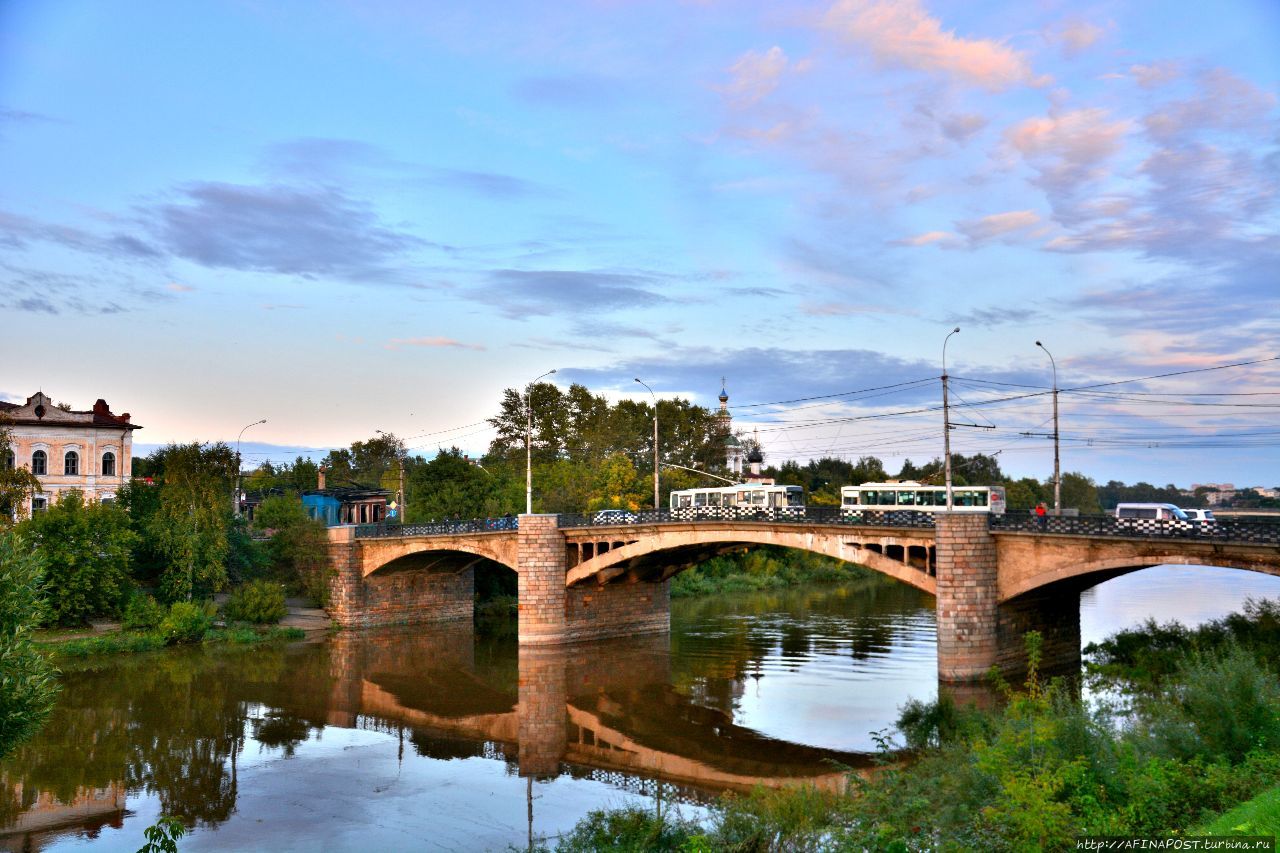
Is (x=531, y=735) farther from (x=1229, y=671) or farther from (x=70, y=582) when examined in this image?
(x=70, y=582)

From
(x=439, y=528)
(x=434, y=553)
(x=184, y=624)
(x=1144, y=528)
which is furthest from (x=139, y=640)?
(x=1144, y=528)

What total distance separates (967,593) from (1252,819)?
2394 centimetres

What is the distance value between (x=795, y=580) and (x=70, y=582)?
168 ft

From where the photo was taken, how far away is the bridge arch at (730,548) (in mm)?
40438

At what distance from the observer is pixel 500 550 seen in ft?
184

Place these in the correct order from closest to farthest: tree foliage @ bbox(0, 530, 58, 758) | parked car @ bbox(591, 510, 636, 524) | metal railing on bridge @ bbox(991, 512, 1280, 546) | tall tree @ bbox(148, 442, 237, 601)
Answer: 1. tree foliage @ bbox(0, 530, 58, 758)
2. metal railing on bridge @ bbox(991, 512, 1280, 546)
3. parked car @ bbox(591, 510, 636, 524)
4. tall tree @ bbox(148, 442, 237, 601)

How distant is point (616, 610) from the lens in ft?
184

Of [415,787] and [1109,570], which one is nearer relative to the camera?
[415,787]

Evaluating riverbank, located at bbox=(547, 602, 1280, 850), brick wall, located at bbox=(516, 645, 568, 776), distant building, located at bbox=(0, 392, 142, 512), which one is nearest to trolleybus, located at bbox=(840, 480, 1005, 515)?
brick wall, located at bbox=(516, 645, 568, 776)

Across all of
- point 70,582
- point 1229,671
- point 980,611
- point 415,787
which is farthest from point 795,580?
point 1229,671

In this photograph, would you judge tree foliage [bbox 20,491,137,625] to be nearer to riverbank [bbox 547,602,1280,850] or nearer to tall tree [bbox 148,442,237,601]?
tall tree [bbox 148,442,237,601]

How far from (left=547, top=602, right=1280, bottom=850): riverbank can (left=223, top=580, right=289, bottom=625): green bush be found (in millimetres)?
39741

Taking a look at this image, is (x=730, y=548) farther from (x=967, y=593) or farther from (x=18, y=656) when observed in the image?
(x=18, y=656)

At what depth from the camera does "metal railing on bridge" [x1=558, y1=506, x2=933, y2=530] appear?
135ft
